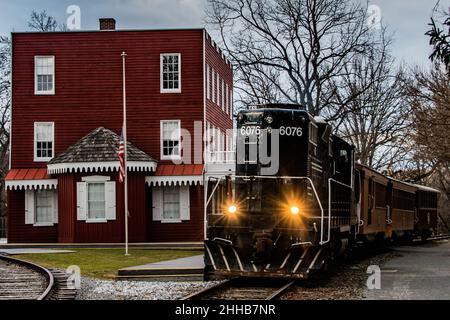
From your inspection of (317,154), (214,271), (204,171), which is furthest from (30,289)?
(204,171)

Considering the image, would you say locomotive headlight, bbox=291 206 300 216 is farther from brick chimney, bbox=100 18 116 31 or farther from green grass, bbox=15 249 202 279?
brick chimney, bbox=100 18 116 31

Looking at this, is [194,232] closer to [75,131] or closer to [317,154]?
[75,131]

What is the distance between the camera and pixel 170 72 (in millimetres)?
37656

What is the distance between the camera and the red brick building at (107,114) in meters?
37.0

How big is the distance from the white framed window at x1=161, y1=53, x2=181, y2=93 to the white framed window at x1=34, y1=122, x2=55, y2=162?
19.2 feet

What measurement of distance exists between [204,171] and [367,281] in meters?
19.6

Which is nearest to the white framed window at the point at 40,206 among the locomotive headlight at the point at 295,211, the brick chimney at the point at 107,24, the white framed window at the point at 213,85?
the brick chimney at the point at 107,24

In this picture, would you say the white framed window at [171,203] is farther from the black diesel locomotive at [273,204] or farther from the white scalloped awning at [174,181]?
the black diesel locomotive at [273,204]

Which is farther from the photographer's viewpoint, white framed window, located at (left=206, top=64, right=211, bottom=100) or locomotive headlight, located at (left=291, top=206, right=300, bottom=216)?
white framed window, located at (left=206, top=64, right=211, bottom=100)

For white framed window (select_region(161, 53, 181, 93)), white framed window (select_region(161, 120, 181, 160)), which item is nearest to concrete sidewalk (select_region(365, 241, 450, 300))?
white framed window (select_region(161, 120, 181, 160))

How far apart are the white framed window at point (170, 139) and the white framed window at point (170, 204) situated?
5.22 feet

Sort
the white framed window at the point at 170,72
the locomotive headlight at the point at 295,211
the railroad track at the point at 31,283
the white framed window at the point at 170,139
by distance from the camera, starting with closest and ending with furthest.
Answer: the railroad track at the point at 31,283, the locomotive headlight at the point at 295,211, the white framed window at the point at 170,139, the white framed window at the point at 170,72

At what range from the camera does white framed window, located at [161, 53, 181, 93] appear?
37625 millimetres

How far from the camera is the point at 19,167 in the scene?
38.0 m
